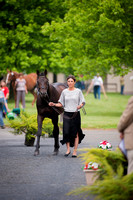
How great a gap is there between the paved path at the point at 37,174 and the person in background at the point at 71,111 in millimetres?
430

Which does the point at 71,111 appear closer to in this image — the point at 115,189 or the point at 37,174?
the point at 37,174

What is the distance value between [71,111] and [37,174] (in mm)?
2562

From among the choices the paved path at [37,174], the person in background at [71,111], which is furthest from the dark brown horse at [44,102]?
the person in background at [71,111]

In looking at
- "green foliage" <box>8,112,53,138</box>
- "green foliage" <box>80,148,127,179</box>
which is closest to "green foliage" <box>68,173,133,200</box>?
Answer: "green foliage" <box>80,148,127,179</box>

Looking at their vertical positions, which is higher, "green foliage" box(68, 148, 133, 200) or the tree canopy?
the tree canopy

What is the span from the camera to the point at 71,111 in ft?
36.8

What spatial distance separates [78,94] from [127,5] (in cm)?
1243

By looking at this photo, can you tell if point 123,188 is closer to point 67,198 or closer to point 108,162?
point 108,162

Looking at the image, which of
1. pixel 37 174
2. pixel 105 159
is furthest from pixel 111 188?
pixel 37 174

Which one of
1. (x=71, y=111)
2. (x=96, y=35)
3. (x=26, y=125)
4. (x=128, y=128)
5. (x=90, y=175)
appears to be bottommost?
(x=26, y=125)

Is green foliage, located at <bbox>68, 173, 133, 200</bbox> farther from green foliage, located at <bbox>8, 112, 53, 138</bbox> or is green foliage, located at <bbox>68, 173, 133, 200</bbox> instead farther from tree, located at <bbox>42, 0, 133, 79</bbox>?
tree, located at <bbox>42, 0, 133, 79</bbox>

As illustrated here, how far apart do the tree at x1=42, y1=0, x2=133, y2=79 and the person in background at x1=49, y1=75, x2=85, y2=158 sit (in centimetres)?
1149

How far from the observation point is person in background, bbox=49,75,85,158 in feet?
36.4

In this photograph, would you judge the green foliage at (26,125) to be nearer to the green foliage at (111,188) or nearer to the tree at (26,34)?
the green foliage at (111,188)
